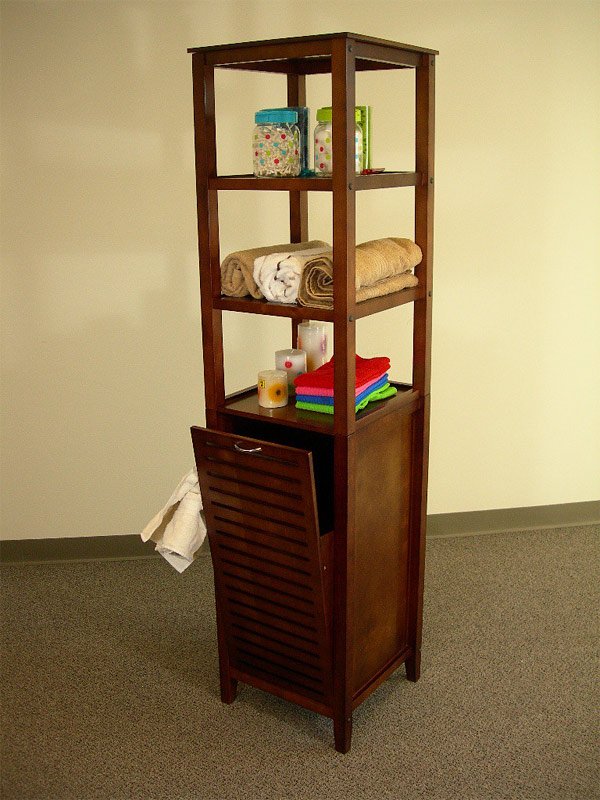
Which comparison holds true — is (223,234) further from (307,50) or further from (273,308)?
(307,50)

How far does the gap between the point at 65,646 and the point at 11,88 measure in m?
1.68

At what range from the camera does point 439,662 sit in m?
2.59

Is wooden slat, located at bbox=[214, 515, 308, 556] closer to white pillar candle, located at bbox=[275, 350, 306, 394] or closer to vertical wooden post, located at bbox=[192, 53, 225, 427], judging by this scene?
vertical wooden post, located at bbox=[192, 53, 225, 427]

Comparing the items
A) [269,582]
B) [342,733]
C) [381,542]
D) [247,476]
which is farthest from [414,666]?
[247,476]

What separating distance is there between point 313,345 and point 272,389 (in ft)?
0.72

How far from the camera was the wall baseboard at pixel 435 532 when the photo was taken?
3.19 metres

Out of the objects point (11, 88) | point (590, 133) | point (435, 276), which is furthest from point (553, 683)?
point (11, 88)

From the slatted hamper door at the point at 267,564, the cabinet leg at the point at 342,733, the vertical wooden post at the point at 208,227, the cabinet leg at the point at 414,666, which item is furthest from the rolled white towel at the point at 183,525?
the cabinet leg at the point at 414,666

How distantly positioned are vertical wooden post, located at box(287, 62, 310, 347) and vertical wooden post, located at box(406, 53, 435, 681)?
339mm

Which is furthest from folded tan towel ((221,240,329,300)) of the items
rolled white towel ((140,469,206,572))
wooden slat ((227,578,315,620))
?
wooden slat ((227,578,315,620))

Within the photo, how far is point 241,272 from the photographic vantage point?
6.93ft

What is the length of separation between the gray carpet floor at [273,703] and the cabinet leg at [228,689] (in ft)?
0.07

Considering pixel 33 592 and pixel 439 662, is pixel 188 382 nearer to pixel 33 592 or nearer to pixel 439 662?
pixel 33 592

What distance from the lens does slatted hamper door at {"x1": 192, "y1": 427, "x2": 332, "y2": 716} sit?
6.67 ft
